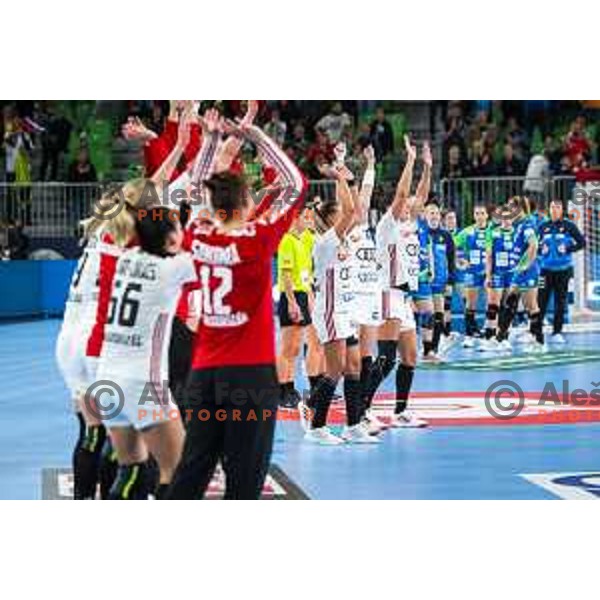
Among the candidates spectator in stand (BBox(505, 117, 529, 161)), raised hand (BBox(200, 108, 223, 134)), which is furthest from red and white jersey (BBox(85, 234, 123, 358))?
spectator in stand (BBox(505, 117, 529, 161))

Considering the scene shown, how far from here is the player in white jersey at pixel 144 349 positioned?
757cm

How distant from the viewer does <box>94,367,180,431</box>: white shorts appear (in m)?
7.57

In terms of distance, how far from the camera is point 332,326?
36.8ft

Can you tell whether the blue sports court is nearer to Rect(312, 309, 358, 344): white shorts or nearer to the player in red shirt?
Rect(312, 309, 358, 344): white shorts

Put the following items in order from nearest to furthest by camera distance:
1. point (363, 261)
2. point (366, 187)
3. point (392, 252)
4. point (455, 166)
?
point (366, 187), point (363, 261), point (392, 252), point (455, 166)

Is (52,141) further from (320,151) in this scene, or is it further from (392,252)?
(392,252)

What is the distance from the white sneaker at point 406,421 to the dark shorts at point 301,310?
41.9 inches

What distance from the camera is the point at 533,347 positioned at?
63.0 ft

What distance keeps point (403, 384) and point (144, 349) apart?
4914 millimetres

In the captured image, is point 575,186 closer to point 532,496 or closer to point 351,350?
point 351,350

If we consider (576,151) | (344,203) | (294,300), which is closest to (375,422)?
(294,300)

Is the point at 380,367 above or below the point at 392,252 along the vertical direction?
below

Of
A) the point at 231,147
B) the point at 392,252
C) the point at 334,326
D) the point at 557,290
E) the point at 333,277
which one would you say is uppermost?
the point at 231,147
